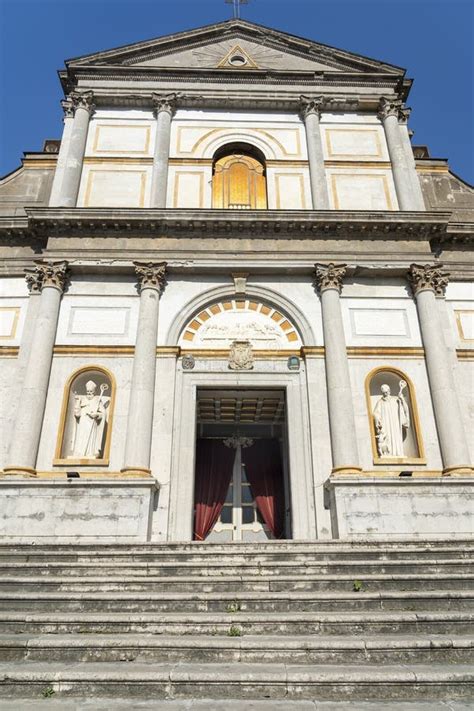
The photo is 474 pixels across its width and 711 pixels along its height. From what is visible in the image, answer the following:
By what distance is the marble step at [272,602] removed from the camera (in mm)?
6297

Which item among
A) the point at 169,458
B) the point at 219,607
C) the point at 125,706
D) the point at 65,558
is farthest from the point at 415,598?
the point at 169,458

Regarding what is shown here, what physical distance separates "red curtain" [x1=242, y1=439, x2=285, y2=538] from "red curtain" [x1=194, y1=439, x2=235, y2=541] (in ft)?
1.86

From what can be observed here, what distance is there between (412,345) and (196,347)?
531 centimetres

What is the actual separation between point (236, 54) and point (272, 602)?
17.7 m

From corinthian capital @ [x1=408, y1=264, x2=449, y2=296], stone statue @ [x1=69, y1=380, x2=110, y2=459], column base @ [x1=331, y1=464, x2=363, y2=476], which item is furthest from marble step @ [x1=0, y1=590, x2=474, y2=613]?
corinthian capital @ [x1=408, y1=264, x2=449, y2=296]

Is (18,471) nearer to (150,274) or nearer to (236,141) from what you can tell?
(150,274)

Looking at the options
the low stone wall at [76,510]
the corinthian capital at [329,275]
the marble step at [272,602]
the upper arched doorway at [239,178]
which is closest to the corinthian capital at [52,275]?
the upper arched doorway at [239,178]

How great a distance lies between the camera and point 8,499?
10.6 meters

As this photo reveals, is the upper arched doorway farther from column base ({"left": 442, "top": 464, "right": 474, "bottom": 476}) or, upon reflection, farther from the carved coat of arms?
column base ({"left": 442, "top": 464, "right": 474, "bottom": 476})

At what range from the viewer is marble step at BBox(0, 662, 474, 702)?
14.3ft

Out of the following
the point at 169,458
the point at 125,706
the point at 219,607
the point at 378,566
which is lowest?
the point at 125,706

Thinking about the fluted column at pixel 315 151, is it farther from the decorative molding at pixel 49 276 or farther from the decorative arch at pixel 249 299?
the decorative molding at pixel 49 276

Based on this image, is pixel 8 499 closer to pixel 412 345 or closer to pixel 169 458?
pixel 169 458

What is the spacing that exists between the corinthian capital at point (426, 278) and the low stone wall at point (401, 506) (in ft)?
16.0
